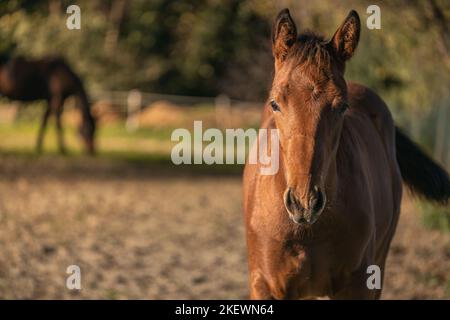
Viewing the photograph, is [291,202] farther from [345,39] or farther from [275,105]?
[345,39]

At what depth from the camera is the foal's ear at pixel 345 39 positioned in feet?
12.7

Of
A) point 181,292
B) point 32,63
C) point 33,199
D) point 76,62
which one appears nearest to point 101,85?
point 76,62

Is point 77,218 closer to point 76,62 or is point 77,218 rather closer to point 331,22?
point 331,22

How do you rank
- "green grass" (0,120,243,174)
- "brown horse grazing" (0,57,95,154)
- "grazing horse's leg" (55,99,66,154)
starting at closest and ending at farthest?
"green grass" (0,120,243,174) → "grazing horse's leg" (55,99,66,154) → "brown horse grazing" (0,57,95,154)

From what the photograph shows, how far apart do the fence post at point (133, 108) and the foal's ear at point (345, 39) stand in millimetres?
20678

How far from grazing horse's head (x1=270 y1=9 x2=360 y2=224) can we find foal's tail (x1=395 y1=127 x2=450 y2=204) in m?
2.12

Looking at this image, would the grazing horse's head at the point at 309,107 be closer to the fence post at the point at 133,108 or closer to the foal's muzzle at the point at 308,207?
the foal's muzzle at the point at 308,207

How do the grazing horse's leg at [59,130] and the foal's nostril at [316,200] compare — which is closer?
the foal's nostril at [316,200]

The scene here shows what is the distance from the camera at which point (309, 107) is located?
11.8ft

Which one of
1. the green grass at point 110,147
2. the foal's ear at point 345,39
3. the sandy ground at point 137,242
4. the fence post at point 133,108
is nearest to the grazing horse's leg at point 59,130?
the green grass at point 110,147

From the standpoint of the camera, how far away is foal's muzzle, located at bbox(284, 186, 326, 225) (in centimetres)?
342

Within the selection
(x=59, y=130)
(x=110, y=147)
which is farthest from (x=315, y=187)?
(x=110, y=147)

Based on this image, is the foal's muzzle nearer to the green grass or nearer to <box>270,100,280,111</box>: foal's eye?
<box>270,100,280,111</box>: foal's eye

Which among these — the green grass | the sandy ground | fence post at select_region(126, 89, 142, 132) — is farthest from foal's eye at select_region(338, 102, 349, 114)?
fence post at select_region(126, 89, 142, 132)
